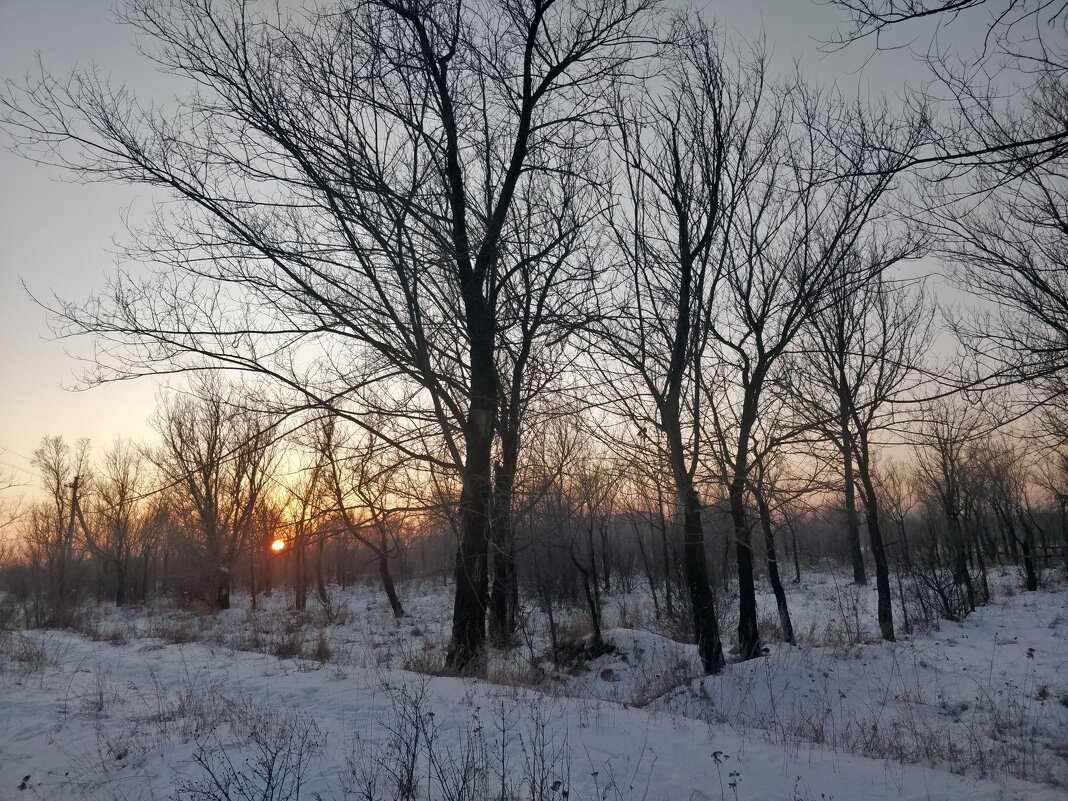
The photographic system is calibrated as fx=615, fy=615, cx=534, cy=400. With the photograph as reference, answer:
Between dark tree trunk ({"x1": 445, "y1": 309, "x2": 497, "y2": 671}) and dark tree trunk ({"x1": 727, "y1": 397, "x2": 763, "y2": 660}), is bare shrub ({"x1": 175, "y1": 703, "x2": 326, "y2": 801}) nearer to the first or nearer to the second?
dark tree trunk ({"x1": 445, "y1": 309, "x2": 497, "y2": 671})

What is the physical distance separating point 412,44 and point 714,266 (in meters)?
4.59

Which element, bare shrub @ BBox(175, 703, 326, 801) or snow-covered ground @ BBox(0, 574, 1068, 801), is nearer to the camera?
bare shrub @ BBox(175, 703, 326, 801)

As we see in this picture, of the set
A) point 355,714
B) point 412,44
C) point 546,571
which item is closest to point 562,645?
point 546,571

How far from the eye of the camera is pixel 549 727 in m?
5.18

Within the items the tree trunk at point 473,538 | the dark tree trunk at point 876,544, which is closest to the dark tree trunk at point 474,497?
the tree trunk at point 473,538

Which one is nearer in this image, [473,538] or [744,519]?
A: [473,538]

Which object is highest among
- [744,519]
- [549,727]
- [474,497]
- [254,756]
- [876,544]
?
[474,497]

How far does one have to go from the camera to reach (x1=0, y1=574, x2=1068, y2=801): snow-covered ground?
4.18 metres

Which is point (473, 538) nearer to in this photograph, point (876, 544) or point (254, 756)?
point (254, 756)

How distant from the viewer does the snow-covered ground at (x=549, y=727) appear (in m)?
4.18

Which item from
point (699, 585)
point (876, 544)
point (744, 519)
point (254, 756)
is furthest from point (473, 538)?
point (876, 544)

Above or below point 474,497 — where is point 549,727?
below

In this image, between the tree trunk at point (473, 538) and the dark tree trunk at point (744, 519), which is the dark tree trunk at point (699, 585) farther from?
the tree trunk at point (473, 538)

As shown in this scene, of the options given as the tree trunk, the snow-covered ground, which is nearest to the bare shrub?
the snow-covered ground
